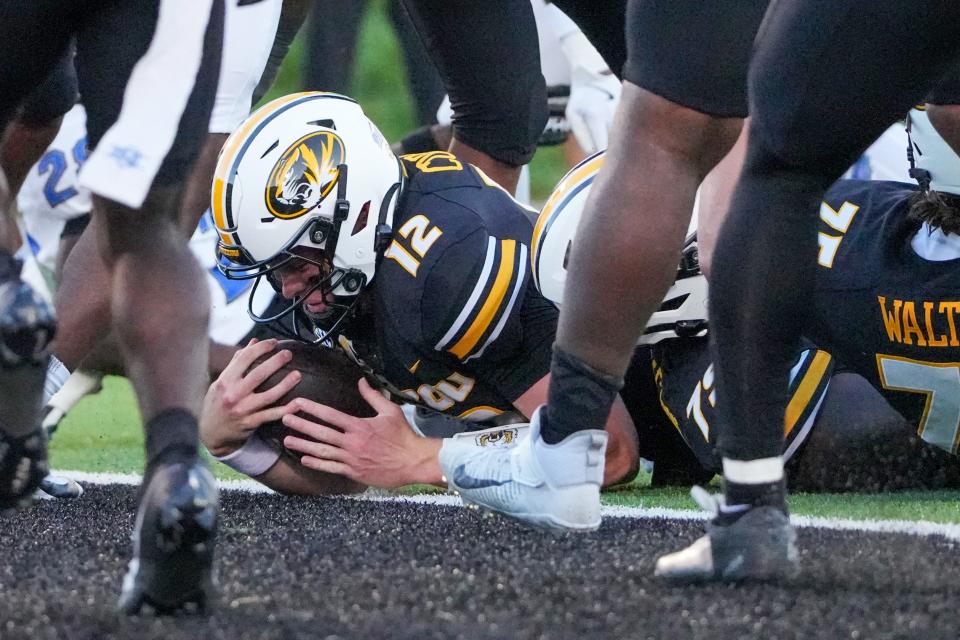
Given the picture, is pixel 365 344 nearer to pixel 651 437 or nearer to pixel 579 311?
pixel 651 437

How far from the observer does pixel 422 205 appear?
313 centimetres

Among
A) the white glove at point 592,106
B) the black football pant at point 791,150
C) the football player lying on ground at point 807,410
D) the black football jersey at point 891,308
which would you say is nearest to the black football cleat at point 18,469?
the black football pant at point 791,150

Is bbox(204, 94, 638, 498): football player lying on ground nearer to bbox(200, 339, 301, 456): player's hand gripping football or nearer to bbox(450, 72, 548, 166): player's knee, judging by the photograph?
bbox(200, 339, 301, 456): player's hand gripping football

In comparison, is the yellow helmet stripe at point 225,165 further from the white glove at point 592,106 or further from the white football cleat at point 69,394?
the white glove at point 592,106

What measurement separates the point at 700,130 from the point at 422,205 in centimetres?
106

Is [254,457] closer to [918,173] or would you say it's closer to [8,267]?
[8,267]

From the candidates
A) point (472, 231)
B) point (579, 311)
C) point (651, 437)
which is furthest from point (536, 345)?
point (579, 311)

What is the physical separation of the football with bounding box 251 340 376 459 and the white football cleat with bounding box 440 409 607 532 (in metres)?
0.83

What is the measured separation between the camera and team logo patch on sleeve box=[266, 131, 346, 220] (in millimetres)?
3061

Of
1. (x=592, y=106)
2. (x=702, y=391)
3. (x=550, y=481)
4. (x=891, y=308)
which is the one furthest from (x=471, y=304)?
(x=592, y=106)

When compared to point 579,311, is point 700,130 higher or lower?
higher

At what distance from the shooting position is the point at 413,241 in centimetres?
306

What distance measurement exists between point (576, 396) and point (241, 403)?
3.59 ft

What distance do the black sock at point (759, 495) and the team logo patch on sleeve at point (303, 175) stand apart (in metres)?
1.33
